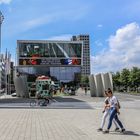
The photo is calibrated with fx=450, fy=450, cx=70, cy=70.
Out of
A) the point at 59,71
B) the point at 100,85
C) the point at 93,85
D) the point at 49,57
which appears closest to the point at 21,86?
the point at 93,85

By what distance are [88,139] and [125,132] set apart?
252 centimetres

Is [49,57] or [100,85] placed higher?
[49,57]

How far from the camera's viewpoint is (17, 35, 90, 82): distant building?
13588 centimetres

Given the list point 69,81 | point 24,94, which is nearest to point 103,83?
point 24,94

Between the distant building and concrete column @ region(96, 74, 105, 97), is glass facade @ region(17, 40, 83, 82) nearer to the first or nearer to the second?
the distant building

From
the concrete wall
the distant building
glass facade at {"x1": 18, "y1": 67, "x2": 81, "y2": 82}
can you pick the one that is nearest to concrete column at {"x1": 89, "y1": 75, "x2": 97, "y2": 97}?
the concrete wall

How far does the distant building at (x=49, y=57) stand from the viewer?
446ft

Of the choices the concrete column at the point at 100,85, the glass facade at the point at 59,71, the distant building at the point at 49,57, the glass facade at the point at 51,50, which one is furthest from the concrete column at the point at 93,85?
the glass facade at the point at 59,71

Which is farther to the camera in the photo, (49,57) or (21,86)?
(49,57)

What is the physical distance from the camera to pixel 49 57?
457ft

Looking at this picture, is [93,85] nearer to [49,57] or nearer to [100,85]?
[100,85]

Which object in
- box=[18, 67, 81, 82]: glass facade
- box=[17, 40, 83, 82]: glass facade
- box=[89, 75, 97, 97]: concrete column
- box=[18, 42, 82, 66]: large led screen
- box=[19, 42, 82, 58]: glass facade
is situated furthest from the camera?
box=[18, 67, 81, 82]: glass facade

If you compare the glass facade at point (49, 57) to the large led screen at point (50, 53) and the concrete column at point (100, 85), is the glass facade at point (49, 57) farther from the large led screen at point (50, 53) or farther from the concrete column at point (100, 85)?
the concrete column at point (100, 85)

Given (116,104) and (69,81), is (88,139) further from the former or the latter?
(69,81)
